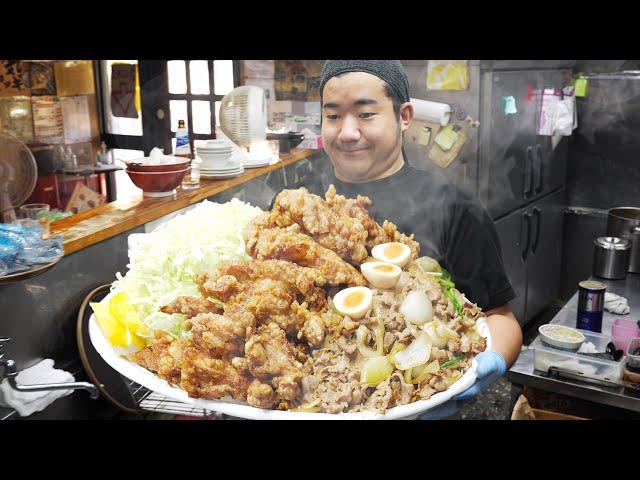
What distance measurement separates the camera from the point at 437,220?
6.27 ft

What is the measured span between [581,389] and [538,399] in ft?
0.56

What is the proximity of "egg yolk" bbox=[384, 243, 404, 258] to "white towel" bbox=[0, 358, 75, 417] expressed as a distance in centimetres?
104

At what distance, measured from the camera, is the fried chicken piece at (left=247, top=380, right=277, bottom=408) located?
5.51 feet

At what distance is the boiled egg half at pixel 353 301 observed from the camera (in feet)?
5.74

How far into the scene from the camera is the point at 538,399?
231 cm

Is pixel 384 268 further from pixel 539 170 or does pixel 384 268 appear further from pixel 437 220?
pixel 539 170

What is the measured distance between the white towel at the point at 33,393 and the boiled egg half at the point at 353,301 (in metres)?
0.86

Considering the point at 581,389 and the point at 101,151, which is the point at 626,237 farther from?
the point at 101,151

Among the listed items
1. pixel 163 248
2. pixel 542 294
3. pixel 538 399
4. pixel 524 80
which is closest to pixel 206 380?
pixel 163 248

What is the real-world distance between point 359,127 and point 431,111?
0.25 meters

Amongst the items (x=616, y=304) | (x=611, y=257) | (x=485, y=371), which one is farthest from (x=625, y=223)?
(x=485, y=371)

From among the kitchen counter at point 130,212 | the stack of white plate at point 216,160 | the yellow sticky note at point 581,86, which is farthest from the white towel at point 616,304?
the stack of white plate at point 216,160

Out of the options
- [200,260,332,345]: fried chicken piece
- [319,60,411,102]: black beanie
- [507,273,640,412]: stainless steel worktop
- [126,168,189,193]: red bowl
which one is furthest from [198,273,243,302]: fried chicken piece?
[507,273,640,412]: stainless steel worktop

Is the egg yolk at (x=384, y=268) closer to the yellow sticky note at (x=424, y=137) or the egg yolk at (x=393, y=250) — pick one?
the egg yolk at (x=393, y=250)
